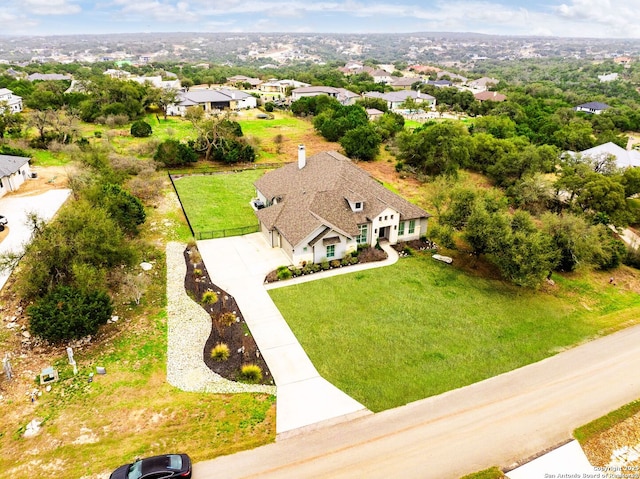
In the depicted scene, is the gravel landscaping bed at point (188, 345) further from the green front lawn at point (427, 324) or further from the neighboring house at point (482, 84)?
the neighboring house at point (482, 84)

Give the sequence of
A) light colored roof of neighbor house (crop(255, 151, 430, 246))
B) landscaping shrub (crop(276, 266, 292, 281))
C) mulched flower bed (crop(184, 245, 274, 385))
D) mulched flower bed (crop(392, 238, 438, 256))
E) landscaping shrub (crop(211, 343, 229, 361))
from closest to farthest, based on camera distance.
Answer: mulched flower bed (crop(184, 245, 274, 385)) < landscaping shrub (crop(211, 343, 229, 361)) < landscaping shrub (crop(276, 266, 292, 281)) < light colored roof of neighbor house (crop(255, 151, 430, 246)) < mulched flower bed (crop(392, 238, 438, 256))

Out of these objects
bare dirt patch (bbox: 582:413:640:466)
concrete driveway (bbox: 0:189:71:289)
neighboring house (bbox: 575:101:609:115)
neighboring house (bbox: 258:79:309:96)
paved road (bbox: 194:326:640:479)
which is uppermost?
neighboring house (bbox: 258:79:309:96)

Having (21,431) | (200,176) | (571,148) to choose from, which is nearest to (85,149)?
(200,176)

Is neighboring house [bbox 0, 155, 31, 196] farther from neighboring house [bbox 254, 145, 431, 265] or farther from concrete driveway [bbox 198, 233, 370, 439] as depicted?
neighboring house [bbox 254, 145, 431, 265]

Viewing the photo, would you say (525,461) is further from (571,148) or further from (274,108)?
(274,108)

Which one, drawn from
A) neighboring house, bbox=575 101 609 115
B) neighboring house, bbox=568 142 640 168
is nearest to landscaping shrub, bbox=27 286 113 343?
neighboring house, bbox=568 142 640 168

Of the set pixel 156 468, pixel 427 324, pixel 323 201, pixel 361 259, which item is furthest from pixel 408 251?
pixel 156 468

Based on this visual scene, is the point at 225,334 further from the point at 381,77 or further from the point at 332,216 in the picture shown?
the point at 381,77
